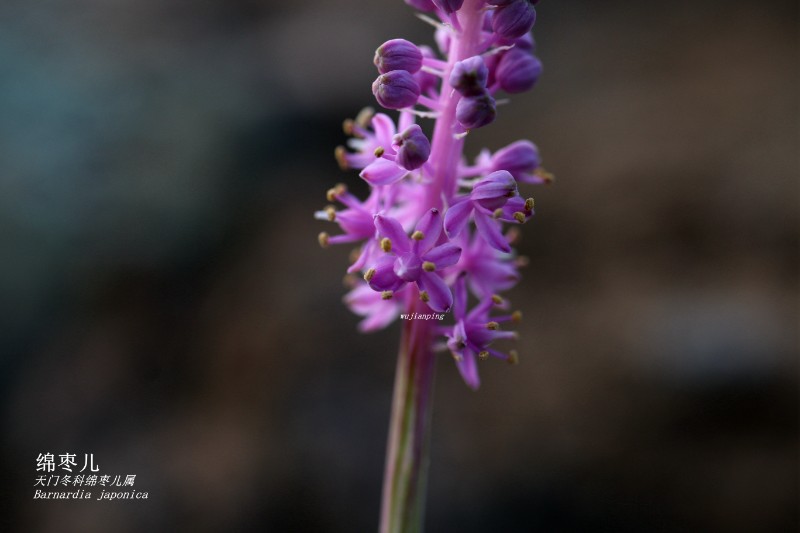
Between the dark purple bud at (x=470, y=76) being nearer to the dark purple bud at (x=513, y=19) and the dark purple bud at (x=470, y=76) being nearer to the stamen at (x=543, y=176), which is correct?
the dark purple bud at (x=513, y=19)

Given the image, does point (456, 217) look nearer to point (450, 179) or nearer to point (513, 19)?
point (450, 179)

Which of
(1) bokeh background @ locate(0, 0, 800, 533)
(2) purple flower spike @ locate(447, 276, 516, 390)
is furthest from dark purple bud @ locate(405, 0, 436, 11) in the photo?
(1) bokeh background @ locate(0, 0, 800, 533)

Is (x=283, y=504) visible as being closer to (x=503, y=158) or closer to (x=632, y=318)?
(x=632, y=318)

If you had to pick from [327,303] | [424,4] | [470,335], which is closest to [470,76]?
[424,4]

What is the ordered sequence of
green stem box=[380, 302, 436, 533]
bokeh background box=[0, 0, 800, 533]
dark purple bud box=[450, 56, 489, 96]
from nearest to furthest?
dark purple bud box=[450, 56, 489, 96]
green stem box=[380, 302, 436, 533]
bokeh background box=[0, 0, 800, 533]

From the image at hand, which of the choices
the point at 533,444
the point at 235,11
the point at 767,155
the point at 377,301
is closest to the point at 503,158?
the point at 377,301

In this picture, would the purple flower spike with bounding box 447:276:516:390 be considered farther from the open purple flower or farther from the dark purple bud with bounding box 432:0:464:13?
the dark purple bud with bounding box 432:0:464:13
